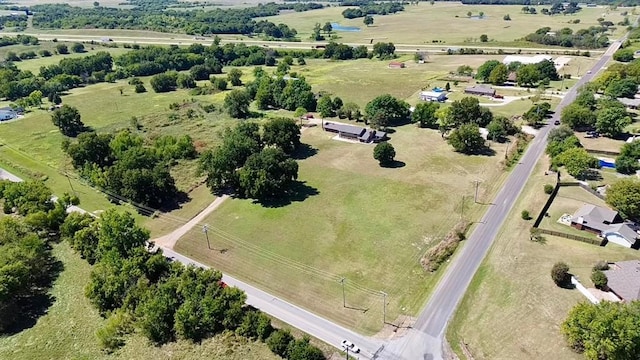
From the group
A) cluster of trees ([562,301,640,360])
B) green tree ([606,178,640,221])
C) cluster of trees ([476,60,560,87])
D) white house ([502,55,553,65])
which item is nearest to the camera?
cluster of trees ([562,301,640,360])

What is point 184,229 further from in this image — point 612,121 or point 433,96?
point 612,121

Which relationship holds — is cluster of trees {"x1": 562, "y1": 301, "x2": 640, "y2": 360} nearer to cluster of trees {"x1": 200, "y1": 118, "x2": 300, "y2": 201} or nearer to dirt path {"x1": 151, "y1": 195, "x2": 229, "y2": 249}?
cluster of trees {"x1": 200, "y1": 118, "x2": 300, "y2": 201}

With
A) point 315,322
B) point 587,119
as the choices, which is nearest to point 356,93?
point 587,119

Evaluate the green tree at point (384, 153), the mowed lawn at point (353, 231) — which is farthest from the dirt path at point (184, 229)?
the green tree at point (384, 153)

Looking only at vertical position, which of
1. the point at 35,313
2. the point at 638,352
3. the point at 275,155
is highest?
the point at 275,155

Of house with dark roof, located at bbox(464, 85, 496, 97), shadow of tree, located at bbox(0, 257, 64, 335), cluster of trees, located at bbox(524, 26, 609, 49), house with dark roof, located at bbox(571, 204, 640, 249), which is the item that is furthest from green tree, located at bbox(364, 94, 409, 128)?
cluster of trees, located at bbox(524, 26, 609, 49)

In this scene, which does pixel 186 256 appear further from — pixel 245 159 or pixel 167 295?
pixel 245 159
